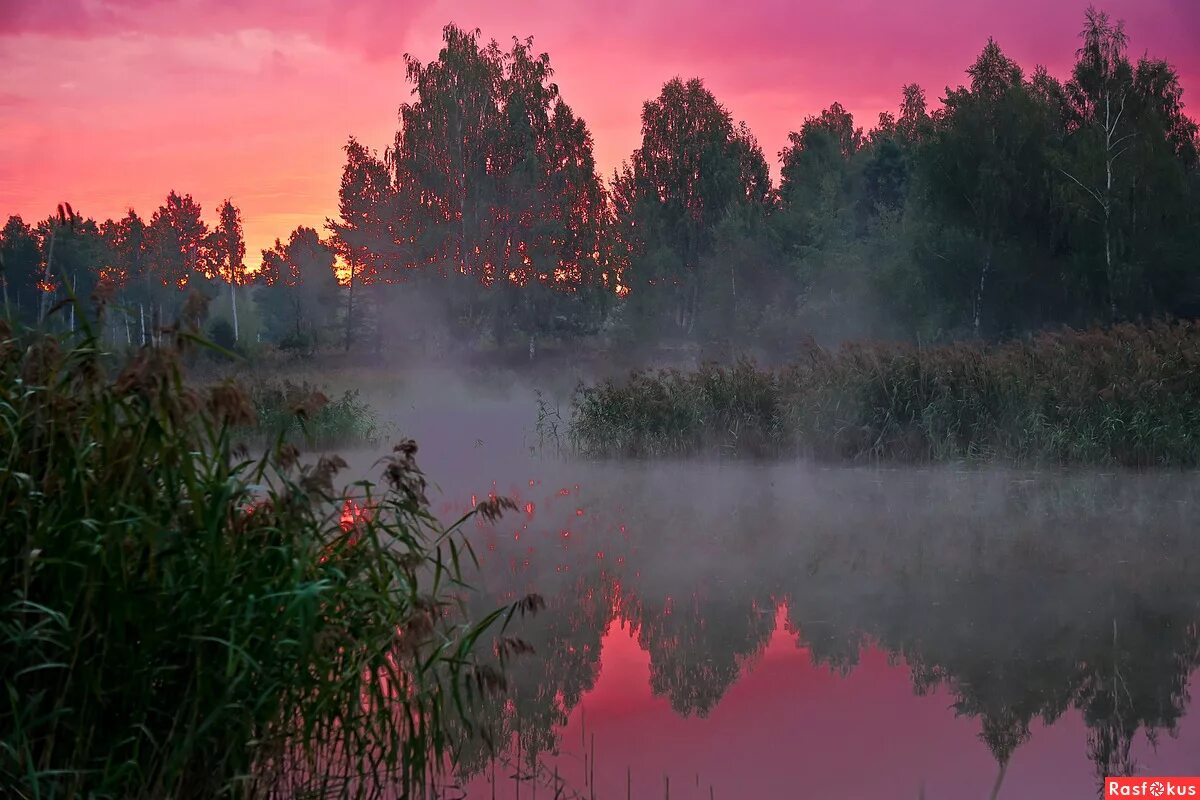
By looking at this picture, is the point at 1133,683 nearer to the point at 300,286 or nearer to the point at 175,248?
the point at 175,248

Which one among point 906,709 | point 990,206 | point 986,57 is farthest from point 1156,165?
point 906,709

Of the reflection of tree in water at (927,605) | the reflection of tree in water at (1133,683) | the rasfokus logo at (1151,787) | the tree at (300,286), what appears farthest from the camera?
the tree at (300,286)

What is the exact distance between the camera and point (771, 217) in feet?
146

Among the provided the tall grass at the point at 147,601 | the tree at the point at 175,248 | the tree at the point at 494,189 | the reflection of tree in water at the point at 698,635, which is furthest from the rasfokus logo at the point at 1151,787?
the tree at the point at 175,248

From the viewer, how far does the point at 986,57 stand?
29.7 metres

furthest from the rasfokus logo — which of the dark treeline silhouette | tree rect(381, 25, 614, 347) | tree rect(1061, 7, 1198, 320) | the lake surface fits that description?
tree rect(381, 25, 614, 347)

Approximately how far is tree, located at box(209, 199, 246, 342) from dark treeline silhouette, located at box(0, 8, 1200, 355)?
40.2 ft

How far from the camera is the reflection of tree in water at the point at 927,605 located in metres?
4.86

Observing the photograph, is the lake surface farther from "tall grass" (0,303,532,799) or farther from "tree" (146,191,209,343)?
"tree" (146,191,209,343)

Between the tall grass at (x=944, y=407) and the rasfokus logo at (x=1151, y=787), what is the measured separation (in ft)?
27.7

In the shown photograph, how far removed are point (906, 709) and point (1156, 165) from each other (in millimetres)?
25760

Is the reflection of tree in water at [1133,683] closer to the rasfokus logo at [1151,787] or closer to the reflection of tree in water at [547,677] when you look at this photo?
the rasfokus logo at [1151,787]

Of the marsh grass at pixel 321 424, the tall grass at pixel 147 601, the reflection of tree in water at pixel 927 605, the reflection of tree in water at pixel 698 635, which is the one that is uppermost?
the tall grass at pixel 147 601

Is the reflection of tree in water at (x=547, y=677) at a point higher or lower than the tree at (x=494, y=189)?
lower
